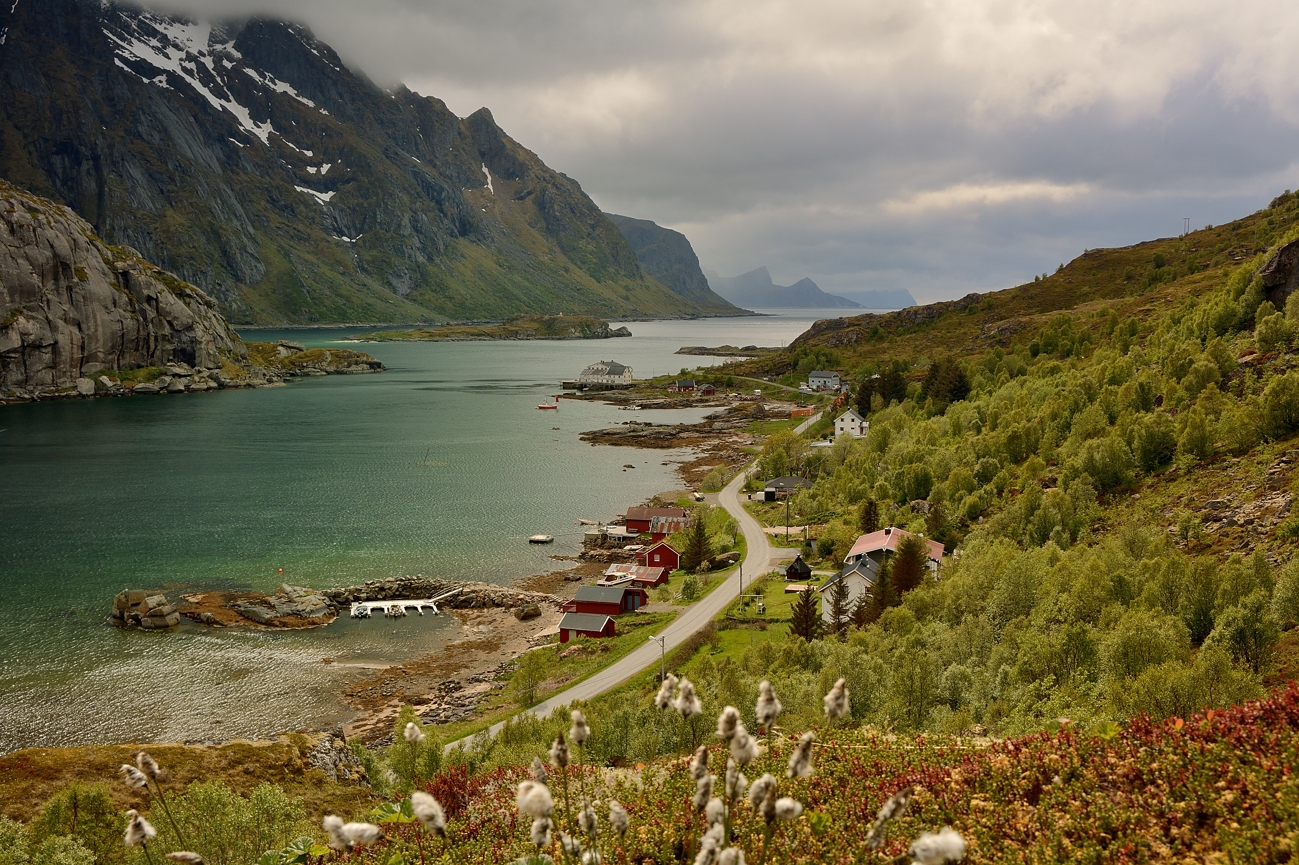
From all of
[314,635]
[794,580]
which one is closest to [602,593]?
[794,580]

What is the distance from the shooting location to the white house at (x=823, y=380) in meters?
164

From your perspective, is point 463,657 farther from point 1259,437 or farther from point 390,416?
point 390,416

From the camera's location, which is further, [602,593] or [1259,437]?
[602,593]

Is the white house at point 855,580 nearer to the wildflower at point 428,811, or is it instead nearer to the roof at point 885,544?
the roof at point 885,544

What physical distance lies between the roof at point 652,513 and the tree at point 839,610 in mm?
30938

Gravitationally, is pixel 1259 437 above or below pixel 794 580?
above

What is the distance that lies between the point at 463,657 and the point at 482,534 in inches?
1016

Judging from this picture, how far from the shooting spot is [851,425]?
107750 mm

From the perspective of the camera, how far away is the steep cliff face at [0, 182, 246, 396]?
509ft

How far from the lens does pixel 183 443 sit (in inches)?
4515

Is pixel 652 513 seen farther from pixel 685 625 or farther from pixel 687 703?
pixel 687 703

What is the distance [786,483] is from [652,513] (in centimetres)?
1618

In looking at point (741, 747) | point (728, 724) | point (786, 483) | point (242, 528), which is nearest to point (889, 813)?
point (741, 747)

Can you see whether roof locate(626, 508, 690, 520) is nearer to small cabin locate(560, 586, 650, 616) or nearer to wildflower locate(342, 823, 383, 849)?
small cabin locate(560, 586, 650, 616)
